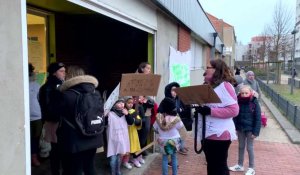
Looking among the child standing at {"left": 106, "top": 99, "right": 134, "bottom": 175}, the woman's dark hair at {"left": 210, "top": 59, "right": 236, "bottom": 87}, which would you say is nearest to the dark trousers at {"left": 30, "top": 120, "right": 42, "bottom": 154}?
the child standing at {"left": 106, "top": 99, "right": 134, "bottom": 175}

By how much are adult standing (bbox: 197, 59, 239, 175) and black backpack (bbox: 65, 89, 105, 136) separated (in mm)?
1316

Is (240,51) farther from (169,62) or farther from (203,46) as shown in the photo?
(169,62)

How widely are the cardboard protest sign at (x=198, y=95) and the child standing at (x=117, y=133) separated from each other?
1.18 m

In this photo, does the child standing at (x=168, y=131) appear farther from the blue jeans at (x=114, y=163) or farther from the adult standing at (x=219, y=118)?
the adult standing at (x=219, y=118)

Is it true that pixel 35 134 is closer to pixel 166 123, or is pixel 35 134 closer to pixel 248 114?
pixel 166 123

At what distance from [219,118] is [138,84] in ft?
4.34

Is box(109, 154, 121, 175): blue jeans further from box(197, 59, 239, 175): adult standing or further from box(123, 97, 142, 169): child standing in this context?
box(197, 59, 239, 175): adult standing

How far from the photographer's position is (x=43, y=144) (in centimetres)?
566

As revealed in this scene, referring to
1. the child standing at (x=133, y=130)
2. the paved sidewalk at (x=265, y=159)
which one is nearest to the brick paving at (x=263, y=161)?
the paved sidewalk at (x=265, y=159)

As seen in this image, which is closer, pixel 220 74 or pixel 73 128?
pixel 73 128

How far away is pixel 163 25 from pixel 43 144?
3.49 meters

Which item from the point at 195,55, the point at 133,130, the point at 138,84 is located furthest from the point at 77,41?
the point at 195,55

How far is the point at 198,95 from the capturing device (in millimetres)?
3947

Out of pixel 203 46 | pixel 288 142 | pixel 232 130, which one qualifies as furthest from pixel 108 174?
pixel 203 46
